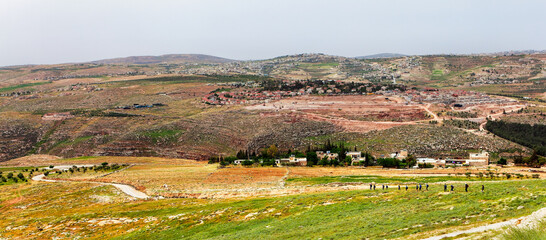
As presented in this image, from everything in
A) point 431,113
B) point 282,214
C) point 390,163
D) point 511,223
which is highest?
point 511,223

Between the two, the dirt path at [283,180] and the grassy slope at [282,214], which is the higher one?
the grassy slope at [282,214]

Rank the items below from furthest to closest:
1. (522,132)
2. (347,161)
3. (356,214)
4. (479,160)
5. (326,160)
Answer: (522,132)
(326,160)
(347,161)
(479,160)
(356,214)

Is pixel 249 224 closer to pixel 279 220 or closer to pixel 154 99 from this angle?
pixel 279 220

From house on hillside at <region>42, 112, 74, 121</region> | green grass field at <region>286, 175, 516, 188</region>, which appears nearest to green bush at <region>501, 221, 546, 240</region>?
green grass field at <region>286, 175, 516, 188</region>

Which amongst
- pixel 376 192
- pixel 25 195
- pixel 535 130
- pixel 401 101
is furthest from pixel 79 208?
pixel 401 101

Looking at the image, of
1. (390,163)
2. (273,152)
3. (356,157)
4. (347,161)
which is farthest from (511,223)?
(273,152)

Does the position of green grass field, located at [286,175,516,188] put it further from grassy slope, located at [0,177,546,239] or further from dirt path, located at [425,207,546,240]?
dirt path, located at [425,207,546,240]

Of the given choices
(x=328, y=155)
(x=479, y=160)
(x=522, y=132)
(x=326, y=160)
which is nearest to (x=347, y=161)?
(x=326, y=160)

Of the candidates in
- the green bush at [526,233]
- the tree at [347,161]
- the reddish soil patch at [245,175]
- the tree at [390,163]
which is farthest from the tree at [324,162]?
the green bush at [526,233]

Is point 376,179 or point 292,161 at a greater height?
point 376,179

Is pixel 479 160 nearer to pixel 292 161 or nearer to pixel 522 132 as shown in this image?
pixel 292 161

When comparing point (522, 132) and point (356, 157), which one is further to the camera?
point (522, 132)

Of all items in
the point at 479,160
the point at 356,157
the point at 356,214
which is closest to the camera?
the point at 356,214

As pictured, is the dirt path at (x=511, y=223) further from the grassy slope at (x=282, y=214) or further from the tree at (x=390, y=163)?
the tree at (x=390, y=163)
